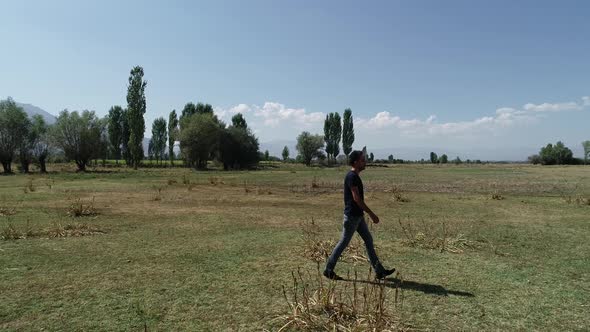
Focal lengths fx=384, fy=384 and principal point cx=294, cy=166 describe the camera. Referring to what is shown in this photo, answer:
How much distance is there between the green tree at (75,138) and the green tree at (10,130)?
13.9 ft

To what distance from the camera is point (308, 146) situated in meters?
94.9

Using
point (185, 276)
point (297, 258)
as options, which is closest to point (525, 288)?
point (297, 258)

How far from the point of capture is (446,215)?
15.3 m

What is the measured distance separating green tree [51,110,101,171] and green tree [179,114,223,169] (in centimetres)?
1371

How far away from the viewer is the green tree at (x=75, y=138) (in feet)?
193

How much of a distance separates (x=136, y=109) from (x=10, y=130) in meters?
17.0

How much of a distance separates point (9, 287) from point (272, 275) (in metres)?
4.39

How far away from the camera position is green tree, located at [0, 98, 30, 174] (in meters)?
53.5

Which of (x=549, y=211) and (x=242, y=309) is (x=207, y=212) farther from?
(x=549, y=211)

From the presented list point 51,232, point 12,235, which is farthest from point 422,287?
point 12,235

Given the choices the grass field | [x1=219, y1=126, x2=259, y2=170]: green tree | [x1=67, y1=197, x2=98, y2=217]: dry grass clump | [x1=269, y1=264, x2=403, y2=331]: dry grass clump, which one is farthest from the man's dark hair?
[x1=219, y1=126, x2=259, y2=170]: green tree

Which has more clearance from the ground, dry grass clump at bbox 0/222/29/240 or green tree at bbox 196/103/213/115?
green tree at bbox 196/103/213/115

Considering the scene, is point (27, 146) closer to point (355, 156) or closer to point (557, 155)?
point (355, 156)

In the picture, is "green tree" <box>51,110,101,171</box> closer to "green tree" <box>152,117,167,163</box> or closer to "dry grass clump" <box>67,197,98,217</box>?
"green tree" <box>152,117,167,163</box>
